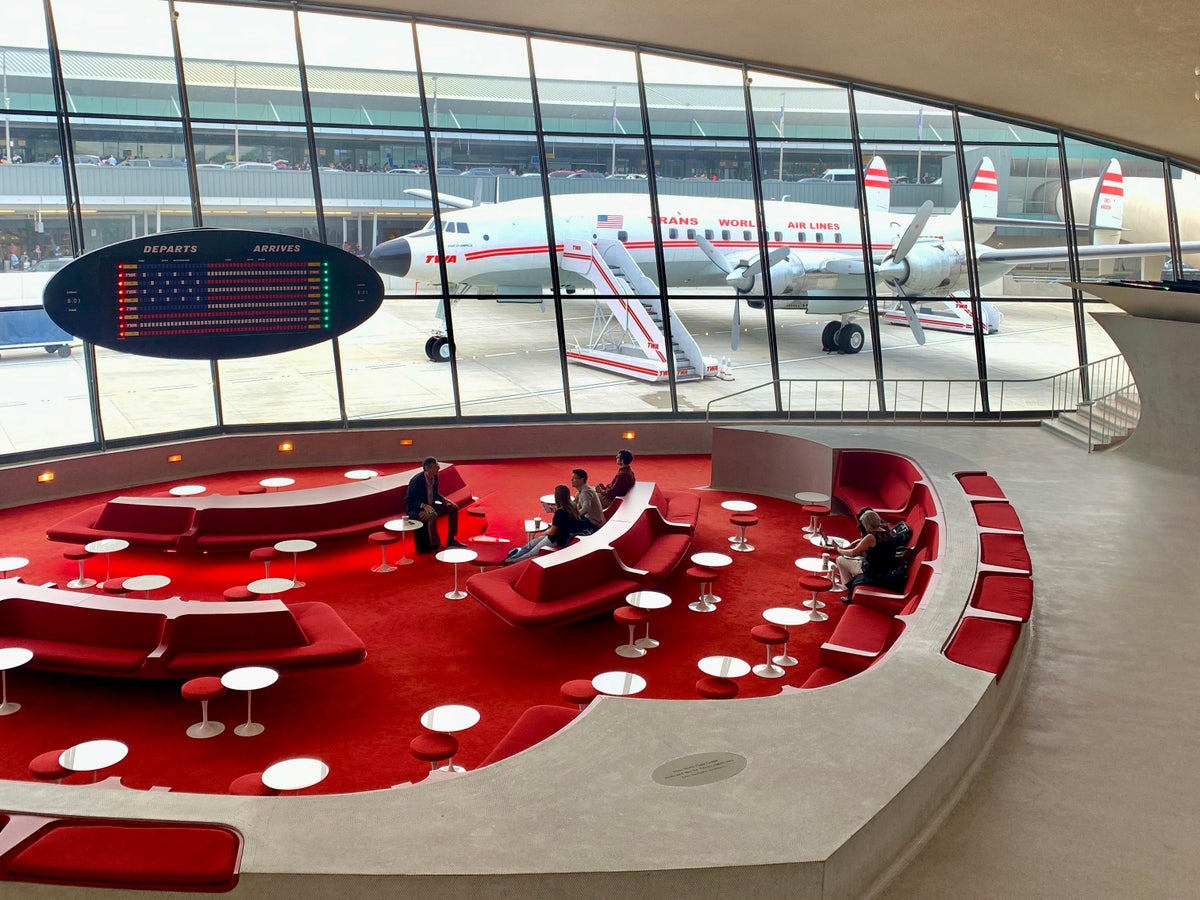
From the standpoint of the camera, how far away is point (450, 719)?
5.95 metres

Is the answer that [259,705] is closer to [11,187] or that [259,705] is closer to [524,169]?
[11,187]

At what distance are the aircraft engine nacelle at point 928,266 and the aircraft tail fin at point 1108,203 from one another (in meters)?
2.08

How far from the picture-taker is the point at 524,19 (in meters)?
13.6

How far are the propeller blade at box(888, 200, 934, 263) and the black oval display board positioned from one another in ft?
28.8

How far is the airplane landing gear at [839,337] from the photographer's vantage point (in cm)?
1695

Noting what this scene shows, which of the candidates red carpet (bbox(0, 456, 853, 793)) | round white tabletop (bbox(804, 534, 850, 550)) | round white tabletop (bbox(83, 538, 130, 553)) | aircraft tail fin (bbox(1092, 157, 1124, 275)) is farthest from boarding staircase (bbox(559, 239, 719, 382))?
round white tabletop (bbox(83, 538, 130, 553))

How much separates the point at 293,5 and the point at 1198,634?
12591 millimetres

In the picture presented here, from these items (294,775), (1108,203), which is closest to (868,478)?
(1108,203)

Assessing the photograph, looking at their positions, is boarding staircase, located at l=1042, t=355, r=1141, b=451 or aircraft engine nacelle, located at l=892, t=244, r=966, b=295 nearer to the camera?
boarding staircase, located at l=1042, t=355, r=1141, b=451

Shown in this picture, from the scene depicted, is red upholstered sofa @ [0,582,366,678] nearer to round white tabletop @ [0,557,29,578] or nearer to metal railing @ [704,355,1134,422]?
round white tabletop @ [0,557,29,578]

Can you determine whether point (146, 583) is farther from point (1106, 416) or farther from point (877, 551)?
point (1106, 416)

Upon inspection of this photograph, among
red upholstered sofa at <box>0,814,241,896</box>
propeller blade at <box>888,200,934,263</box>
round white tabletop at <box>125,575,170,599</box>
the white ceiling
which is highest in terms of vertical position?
the white ceiling

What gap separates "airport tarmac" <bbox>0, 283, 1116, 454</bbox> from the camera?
14.8 meters

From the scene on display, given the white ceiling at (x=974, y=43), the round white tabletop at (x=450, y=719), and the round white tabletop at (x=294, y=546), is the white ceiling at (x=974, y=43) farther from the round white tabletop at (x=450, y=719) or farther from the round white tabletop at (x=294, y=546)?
the round white tabletop at (x=450, y=719)
